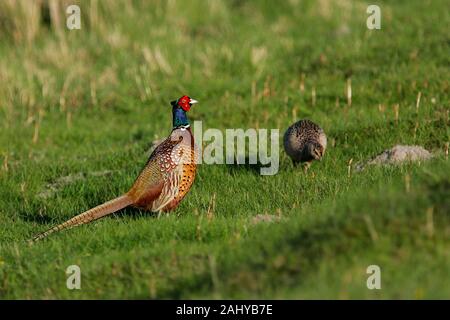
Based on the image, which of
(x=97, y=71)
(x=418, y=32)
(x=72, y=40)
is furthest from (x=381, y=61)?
(x=72, y=40)

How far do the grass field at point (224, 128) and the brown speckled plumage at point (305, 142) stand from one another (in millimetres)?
219

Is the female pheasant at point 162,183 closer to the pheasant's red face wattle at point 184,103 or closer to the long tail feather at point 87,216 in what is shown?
the long tail feather at point 87,216

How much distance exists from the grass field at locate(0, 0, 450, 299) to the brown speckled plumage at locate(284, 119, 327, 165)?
22 centimetres

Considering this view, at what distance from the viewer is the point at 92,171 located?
10750 mm

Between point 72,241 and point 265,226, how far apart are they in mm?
1696

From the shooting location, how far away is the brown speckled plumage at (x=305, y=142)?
9.66m

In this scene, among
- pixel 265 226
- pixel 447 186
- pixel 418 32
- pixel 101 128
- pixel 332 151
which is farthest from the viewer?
pixel 418 32

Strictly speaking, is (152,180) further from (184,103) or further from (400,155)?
(400,155)

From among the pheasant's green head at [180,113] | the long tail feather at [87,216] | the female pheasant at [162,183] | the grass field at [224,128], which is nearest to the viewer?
the grass field at [224,128]

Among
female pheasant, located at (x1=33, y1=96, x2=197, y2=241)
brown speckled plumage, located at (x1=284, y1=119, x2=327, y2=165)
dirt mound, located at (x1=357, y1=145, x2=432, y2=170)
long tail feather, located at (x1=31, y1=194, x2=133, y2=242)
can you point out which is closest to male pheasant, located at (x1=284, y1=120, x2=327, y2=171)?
brown speckled plumage, located at (x1=284, y1=119, x2=327, y2=165)

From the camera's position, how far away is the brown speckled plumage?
31.7ft

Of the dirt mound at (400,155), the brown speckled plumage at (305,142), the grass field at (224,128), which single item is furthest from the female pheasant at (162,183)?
the dirt mound at (400,155)

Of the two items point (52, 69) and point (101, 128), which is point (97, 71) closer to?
point (52, 69)

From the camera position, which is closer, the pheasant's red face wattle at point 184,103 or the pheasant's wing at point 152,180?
the pheasant's wing at point 152,180
